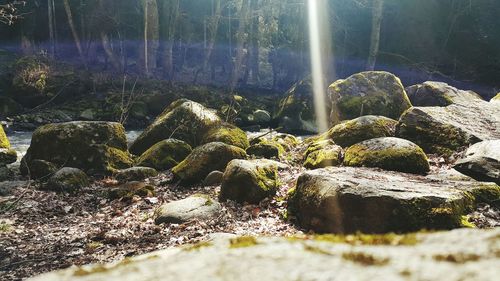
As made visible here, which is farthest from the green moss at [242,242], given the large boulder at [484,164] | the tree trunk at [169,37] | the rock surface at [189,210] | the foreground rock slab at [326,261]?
the tree trunk at [169,37]

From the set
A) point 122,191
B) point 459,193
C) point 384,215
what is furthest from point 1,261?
point 459,193

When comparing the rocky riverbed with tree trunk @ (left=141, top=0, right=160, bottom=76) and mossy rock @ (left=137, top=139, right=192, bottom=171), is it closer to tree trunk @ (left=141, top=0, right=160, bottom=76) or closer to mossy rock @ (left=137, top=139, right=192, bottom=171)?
mossy rock @ (left=137, top=139, right=192, bottom=171)

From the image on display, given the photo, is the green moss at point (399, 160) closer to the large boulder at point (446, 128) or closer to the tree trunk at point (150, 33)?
the large boulder at point (446, 128)

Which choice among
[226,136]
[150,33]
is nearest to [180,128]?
[226,136]

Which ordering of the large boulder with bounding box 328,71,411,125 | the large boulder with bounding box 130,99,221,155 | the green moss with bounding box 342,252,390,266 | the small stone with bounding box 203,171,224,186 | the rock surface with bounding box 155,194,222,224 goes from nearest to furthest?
the green moss with bounding box 342,252,390,266 → the rock surface with bounding box 155,194,222,224 → the small stone with bounding box 203,171,224,186 → the large boulder with bounding box 130,99,221,155 → the large boulder with bounding box 328,71,411,125

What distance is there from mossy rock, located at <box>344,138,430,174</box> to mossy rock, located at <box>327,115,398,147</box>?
5.10 feet

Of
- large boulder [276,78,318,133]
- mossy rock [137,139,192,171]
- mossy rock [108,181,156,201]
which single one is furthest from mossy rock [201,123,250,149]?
large boulder [276,78,318,133]

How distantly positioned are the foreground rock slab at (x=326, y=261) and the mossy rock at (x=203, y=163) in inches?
299

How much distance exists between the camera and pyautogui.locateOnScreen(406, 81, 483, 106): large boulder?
38.8ft

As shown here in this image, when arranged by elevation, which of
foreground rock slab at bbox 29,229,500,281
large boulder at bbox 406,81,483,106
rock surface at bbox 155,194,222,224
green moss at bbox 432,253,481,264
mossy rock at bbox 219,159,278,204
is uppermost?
green moss at bbox 432,253,481,264

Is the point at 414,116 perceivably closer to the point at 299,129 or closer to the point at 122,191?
the point at 122,191

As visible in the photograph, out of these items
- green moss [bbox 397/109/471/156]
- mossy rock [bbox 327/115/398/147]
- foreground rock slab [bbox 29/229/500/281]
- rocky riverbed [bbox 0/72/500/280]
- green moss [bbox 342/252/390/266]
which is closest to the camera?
foreground rock slab [bbox 29/229/500/281]

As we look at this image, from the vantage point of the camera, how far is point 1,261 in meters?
5.45

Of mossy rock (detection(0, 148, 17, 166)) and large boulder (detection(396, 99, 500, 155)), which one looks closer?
large boulder (detection(396, 99, 500, 155))
